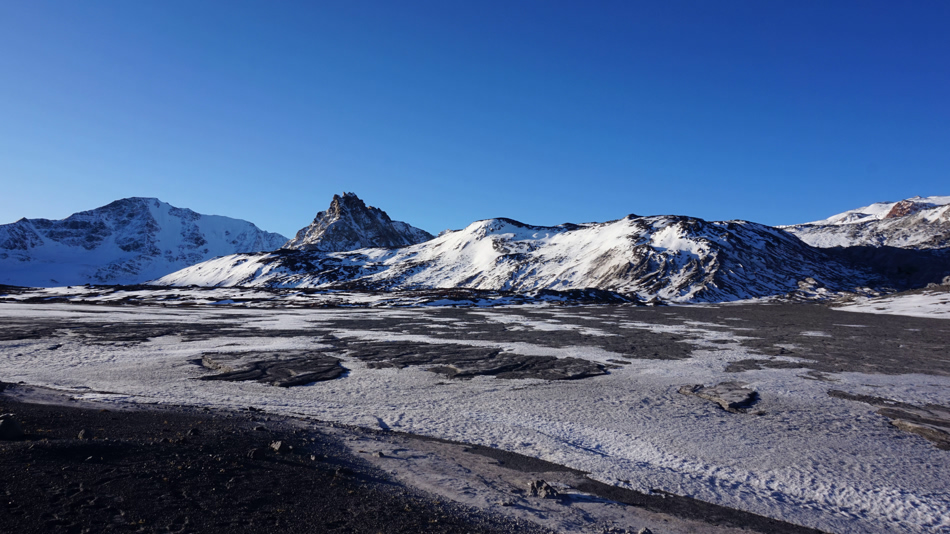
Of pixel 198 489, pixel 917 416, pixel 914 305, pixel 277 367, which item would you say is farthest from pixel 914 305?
pixel 198 489

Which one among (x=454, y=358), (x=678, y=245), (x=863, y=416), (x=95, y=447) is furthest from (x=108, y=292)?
(x=678, y=245)

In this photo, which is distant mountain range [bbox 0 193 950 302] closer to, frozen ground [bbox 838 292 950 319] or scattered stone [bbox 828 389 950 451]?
frozen ground [bbox 838 292 950 319]

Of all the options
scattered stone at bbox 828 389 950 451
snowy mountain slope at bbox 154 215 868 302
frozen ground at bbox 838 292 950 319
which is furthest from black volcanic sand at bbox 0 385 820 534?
snowy mountain slope at bbox 154 215 868 302

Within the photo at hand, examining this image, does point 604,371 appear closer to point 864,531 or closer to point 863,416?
point 863,416

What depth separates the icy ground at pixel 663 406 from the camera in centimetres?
728

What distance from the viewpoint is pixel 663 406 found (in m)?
11.9

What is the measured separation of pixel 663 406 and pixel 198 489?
995 centimetres

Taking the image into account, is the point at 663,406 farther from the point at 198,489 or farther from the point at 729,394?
the point at 198,489

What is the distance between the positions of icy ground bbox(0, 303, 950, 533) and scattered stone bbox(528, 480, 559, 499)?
1253 mm

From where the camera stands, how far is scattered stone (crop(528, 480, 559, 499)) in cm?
669

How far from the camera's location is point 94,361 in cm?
1780

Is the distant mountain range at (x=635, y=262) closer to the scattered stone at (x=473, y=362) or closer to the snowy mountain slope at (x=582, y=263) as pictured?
the snowy mountain slope at (x=582, y=263)

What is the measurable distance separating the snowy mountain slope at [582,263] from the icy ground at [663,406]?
8633 centimetres

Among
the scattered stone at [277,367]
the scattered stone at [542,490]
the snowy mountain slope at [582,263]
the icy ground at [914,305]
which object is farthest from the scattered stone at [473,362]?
the snowy mountain slope at [582,263]
